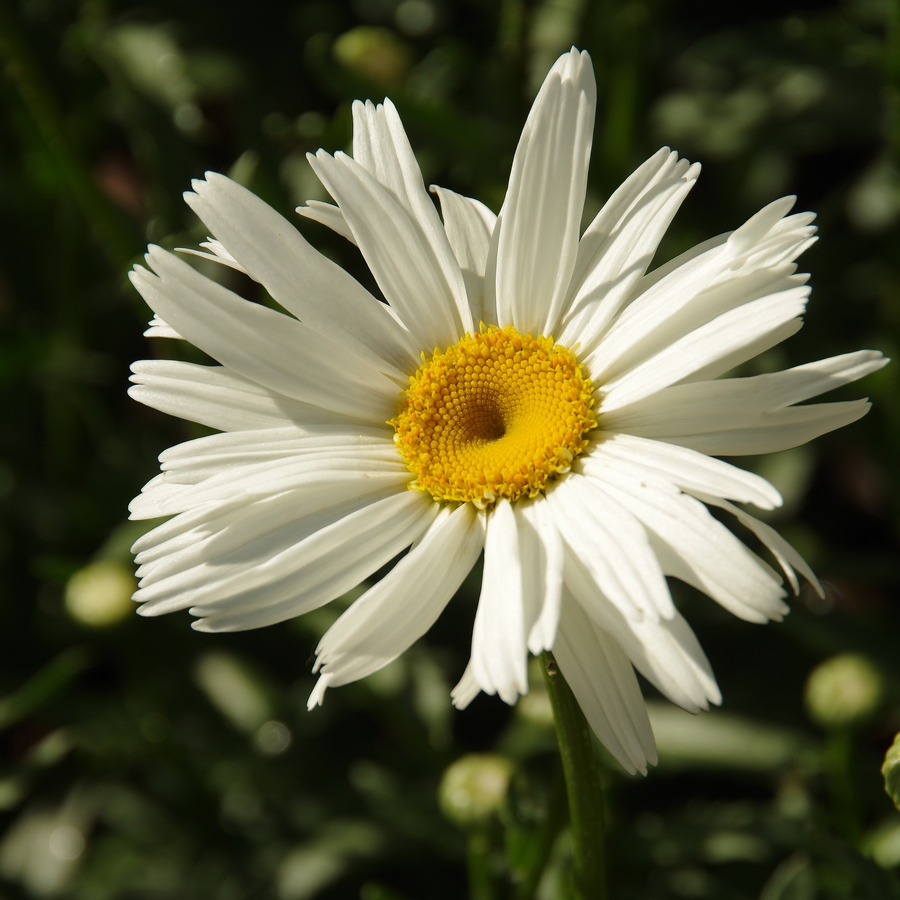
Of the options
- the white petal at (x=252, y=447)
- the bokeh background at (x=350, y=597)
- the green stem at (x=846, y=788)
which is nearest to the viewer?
the white petal at (x=252, y=447)

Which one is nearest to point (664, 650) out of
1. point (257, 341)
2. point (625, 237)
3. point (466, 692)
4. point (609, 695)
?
point (609, 695)

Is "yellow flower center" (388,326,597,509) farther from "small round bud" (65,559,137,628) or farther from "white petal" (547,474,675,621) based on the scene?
"small round bud" (65,559,137,628)

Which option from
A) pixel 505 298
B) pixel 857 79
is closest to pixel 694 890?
pixel 505 298

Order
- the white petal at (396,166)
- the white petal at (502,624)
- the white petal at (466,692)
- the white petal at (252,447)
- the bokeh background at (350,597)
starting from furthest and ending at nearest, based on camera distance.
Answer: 1. the bokeh background at (350,597)
2. the white petal at (396,166)
3. the white petal at (252,447)
4. the white petal at (466,692)
5. the white petal at (502,624)

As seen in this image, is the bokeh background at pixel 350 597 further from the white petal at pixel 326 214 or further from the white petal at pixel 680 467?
the white petal at pixel 680 467

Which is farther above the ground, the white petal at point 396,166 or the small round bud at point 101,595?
the white petal at point 396,166

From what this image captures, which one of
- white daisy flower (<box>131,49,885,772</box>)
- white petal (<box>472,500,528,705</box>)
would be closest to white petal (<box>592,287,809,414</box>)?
white daisy flower (<box>131,49,885,772</box>)

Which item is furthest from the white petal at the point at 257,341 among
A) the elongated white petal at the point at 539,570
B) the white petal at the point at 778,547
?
the white petal at the point at 778,547
